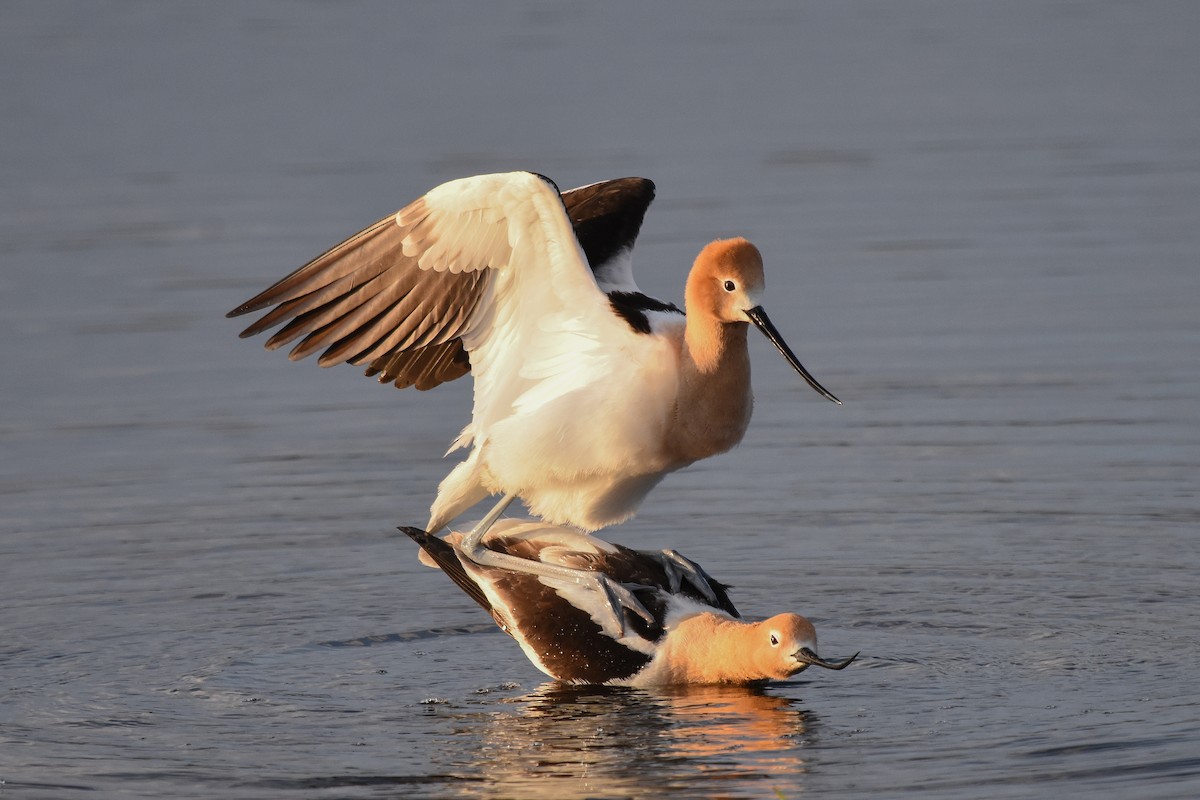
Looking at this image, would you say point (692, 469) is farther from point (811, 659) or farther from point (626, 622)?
point (811, 659)

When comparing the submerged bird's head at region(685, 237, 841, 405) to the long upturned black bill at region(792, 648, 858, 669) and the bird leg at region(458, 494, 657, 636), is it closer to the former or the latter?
the long upturned black bill at region(792, 648, 858, 669)

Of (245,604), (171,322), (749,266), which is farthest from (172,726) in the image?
(171,322)

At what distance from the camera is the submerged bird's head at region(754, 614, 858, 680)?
351 inches

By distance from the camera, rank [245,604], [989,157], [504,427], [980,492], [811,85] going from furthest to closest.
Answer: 1. [811,85]
2. [989,157]
3. [980,492]
4. [245,604]
5. [504,427]

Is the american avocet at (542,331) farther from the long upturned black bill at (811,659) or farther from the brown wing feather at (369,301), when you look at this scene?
the long upturned black bill at (811,659)

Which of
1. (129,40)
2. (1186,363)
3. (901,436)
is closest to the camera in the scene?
(901,436)

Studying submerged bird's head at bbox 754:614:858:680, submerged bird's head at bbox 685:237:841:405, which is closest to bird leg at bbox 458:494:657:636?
submerged bird's head at bbox 754:614:858:680

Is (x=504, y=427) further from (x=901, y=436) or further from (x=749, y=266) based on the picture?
(x=901, y=436)

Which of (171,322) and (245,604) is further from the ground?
(171,322)

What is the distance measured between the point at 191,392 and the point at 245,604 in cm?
344

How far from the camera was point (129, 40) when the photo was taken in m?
23.1

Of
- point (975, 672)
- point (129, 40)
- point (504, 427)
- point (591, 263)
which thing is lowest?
point (975, 672)

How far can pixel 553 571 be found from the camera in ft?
31.7

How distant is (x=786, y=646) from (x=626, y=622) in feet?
2.54
